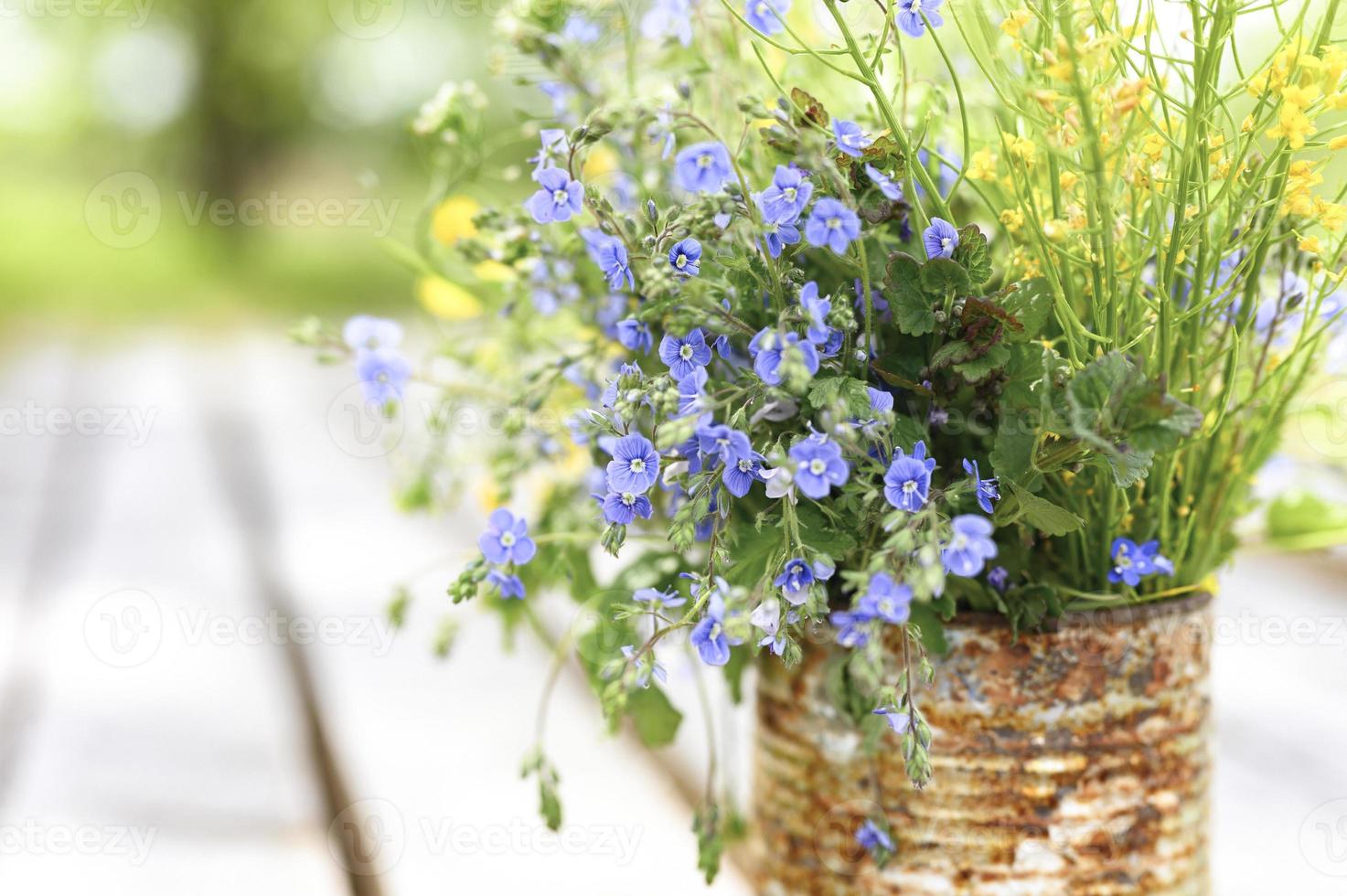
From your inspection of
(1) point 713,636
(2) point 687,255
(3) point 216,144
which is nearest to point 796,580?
(1) point 713,636

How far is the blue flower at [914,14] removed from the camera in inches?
17.4

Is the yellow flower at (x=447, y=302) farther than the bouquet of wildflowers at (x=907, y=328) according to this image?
Yes

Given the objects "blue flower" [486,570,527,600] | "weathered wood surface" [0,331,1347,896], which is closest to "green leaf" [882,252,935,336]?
"blue flower" [486,570,527,600]

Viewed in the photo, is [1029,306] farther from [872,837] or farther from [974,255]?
[872,837]

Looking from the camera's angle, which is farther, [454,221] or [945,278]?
[454,221]

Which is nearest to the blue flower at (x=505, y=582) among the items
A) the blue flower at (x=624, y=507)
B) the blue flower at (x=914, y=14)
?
the blue flower at (x=624, y=507)

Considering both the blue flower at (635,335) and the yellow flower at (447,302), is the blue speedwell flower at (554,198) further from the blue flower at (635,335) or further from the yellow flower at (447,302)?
the yellow flower at (447,302)

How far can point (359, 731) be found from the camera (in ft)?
2.98

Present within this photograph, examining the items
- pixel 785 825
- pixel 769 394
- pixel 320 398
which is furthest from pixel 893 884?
pixel 320 398

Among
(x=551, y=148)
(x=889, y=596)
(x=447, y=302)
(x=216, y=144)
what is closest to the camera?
(x=889, y=596)

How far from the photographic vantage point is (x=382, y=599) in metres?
1.20

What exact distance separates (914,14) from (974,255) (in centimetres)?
10

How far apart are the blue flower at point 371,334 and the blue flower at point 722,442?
0.26m

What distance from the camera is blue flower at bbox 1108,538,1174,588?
19.4 inches
